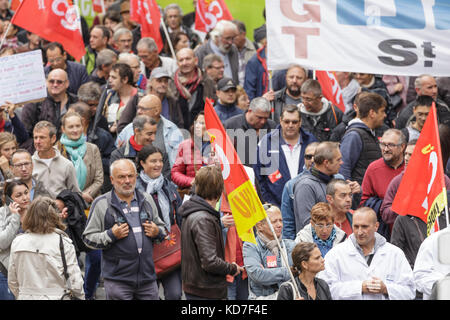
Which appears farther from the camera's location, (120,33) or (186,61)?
(120,33)

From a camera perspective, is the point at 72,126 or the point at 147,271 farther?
the point at 72,126

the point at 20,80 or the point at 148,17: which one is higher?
the point at 148,17

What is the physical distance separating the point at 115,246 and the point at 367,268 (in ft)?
7.63

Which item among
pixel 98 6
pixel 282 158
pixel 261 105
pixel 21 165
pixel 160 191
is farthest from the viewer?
pixel 98 6

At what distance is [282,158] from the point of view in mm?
11633

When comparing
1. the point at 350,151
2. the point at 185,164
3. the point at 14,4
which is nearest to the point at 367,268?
the point at 350,151

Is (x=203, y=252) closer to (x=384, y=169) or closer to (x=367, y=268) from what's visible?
(x=367, y=268)

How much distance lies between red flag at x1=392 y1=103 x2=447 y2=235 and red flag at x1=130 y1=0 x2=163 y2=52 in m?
7.90

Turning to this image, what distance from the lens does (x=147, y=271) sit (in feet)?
31.5

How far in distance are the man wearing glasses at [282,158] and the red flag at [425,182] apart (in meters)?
2.80

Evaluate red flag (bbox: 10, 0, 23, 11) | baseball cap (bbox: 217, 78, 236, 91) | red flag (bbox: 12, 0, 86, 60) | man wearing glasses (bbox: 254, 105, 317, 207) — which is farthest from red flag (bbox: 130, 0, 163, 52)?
man wearing glasses (bbox: 254, 105, 317, 207)
